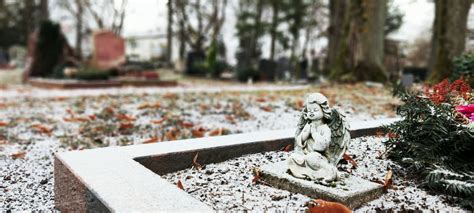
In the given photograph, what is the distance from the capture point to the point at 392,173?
3.38 metres

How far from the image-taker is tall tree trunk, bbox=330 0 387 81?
475 inches

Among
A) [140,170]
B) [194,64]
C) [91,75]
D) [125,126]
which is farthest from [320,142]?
[194,64]

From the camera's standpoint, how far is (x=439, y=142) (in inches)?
125

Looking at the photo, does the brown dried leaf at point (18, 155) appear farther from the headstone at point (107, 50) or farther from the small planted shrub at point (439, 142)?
the headstone at point (107, 50)

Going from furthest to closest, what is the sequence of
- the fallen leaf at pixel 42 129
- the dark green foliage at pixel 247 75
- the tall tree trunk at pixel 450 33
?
1. the dark green foliage at pixel 247 75
2. the tall tree trunk at pixel 450 33
3. the fallen leaf at pixel 42 129

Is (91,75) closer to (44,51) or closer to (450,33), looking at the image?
(44,51)

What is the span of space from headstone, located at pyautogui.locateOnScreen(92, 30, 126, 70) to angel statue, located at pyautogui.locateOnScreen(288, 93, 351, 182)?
54.0 feet

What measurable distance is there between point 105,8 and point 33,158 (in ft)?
107

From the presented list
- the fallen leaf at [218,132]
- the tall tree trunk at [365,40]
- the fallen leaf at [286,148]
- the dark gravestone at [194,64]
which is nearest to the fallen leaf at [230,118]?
the fallen leaf at [218,132]

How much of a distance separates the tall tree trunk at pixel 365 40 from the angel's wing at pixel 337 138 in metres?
9.36

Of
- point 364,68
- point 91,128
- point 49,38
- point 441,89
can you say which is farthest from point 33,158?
point 49,38

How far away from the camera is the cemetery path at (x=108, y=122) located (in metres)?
3.92

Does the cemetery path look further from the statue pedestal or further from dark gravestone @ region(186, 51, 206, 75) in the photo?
dark gravestone @ region(186, 51, 206, 75)

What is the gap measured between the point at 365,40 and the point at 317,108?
32.2 feet
